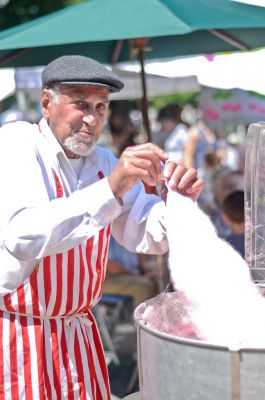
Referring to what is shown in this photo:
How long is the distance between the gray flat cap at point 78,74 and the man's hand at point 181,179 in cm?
34

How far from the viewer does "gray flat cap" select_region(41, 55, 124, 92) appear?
1735mm

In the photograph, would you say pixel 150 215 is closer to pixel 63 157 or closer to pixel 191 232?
pixel 63 157

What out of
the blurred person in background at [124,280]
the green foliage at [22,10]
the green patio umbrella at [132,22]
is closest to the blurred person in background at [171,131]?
the green foliage at [22,10]

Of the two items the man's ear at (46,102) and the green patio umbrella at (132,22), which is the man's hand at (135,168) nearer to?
the man's ear at (46,102)

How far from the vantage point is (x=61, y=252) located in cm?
168

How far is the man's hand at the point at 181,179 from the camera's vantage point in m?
1.61

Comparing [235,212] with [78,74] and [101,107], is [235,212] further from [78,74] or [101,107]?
[78,74]

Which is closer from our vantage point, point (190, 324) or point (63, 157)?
point (190, 324)

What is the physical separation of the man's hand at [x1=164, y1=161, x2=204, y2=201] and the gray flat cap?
1.12 ft

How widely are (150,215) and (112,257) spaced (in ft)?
9.01

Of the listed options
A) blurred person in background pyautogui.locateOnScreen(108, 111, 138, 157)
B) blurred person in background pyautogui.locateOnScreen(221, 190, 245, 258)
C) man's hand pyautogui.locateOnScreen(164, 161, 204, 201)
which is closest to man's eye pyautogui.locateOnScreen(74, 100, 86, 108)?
man's hand pyautogui.locateOnScreen(164, 161, 204, 201)

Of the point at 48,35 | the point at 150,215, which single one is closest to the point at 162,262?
the point at 48,35

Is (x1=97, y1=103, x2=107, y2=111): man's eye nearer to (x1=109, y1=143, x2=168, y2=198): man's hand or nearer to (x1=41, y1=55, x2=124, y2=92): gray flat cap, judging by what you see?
(x1=41, y1=55, x2=124, y2=92): gray flat cap

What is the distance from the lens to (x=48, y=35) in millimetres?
2855
